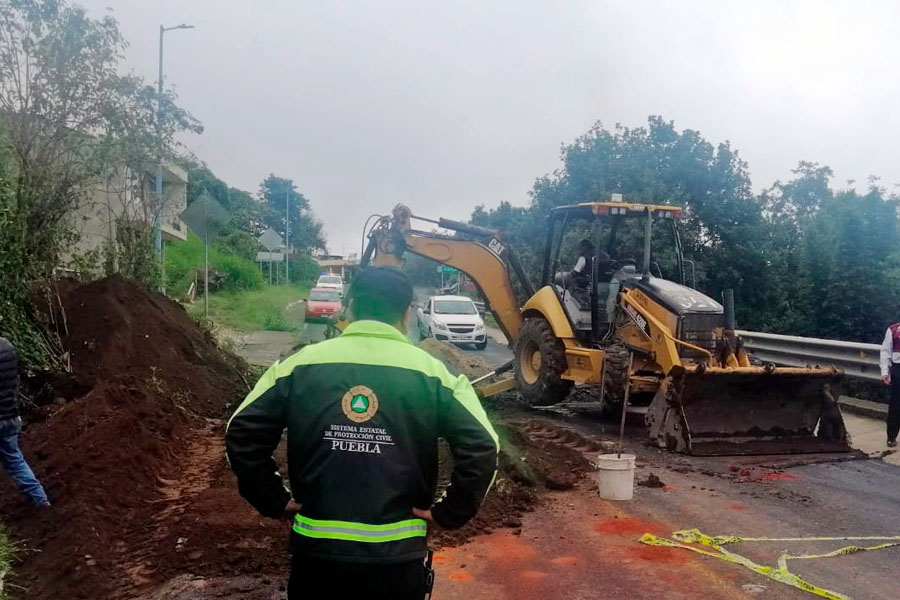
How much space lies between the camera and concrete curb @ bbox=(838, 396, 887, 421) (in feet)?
35.5

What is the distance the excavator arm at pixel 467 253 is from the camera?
11.5 metres

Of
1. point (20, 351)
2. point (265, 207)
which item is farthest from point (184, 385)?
point (265, 207)

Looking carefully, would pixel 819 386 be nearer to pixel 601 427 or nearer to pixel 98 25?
pixel 601 427

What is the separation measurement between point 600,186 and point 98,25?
16.5 meters

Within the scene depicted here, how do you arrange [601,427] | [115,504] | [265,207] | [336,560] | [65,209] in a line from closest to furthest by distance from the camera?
[336,560] → [115,504] → [65,209] → [601,427] → [265,207]

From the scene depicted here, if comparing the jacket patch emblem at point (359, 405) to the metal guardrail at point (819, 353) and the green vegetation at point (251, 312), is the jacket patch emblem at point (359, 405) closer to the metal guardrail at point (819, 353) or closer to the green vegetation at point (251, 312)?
the metal guardrail at point (819, 353)

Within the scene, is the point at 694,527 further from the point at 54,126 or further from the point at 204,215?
the point at 204,215

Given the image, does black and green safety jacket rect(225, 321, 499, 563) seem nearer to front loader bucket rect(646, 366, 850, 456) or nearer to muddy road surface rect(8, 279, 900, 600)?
muddy road surface rect(8, 279, 900, 600)

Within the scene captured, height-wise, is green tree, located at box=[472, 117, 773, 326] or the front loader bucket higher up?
green tree, located at box=[472, 117, 773, 326]

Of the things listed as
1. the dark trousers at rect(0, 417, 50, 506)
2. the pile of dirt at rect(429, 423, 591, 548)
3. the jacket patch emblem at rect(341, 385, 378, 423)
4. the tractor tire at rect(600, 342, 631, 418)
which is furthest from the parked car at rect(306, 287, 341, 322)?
the jacket patch emblem at rect(341, 385, 378, 423)

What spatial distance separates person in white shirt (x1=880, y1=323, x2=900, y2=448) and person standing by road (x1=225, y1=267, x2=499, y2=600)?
26.1ft

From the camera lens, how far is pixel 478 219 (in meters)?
57.9

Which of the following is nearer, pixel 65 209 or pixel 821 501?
pixel 821 501

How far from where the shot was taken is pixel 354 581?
2637 mm
